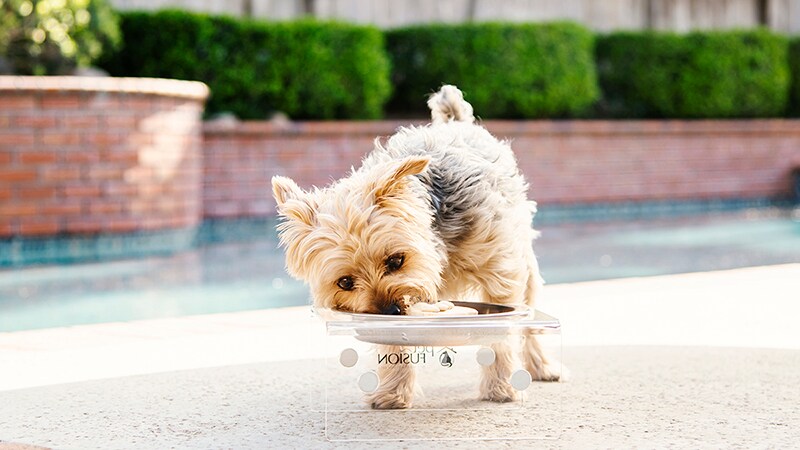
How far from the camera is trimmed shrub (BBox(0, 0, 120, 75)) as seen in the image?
943cm

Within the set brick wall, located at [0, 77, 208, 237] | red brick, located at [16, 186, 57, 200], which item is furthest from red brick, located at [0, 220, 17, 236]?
red brick, located at [16, 186, 57, 200]

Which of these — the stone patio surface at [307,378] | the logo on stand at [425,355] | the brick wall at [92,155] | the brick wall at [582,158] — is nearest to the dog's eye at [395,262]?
the logo on stand at [425,355]

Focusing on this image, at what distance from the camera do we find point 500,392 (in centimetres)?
412

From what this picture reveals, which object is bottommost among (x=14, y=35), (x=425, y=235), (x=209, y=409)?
(x=209, y=409)

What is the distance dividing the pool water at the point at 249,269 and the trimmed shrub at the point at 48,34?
6.45 feet

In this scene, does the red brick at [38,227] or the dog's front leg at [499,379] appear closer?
the dog's front leg at [499,379]

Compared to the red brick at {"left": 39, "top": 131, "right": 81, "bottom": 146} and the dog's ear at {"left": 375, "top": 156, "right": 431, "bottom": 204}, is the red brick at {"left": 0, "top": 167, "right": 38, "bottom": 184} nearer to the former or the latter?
the red brick at {"left": 39, "top": 131, "right": 81, "bottom": 146}

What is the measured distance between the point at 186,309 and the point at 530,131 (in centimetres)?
634

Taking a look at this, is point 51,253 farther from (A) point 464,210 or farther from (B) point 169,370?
(A) point 464,210

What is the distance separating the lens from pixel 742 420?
12.6ft

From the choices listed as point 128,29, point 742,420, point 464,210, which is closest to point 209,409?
point 464,210

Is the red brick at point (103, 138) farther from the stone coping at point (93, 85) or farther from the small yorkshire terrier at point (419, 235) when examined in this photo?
the small yorkshire terrier at point (419, 235)

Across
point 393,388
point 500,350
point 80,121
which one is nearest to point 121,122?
point 80,121

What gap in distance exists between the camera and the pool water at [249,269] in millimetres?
6851
